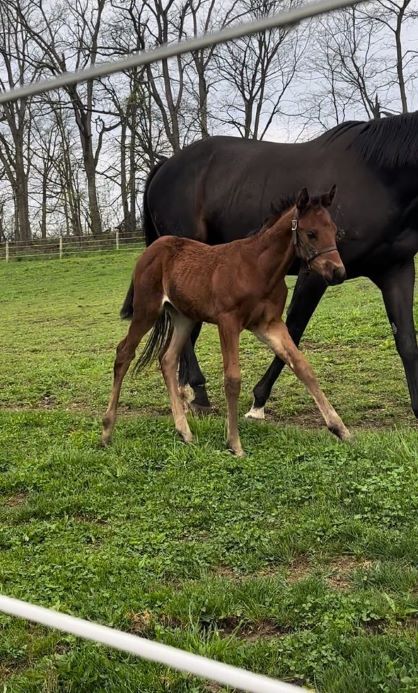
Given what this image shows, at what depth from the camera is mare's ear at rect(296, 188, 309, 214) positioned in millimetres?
4219

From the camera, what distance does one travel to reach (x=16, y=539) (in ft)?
10.7

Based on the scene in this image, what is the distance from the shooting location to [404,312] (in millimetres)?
5012

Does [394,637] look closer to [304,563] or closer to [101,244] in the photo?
[304,563]

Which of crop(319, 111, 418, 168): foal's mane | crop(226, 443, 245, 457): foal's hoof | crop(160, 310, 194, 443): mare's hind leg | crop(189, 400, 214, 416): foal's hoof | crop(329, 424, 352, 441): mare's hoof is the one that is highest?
crop(319, 111, 418, 168): foal's mane

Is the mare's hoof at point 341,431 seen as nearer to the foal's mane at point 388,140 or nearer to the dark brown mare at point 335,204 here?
the dark brown mare at point 335,204

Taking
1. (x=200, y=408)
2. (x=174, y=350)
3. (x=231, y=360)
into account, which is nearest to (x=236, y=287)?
(x=231, y=360)

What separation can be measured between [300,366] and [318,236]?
855 millimetres

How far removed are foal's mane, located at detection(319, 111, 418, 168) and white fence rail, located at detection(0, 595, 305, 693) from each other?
4.53 metres

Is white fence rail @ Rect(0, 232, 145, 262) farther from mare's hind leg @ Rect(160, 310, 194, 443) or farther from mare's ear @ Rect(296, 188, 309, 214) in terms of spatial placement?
mare's ear @ Rect(296, 188, 309, 214)

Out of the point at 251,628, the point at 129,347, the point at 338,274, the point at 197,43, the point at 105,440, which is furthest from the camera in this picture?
the point at 129,347

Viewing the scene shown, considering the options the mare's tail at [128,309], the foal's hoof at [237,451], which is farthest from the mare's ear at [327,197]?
the mare's tail at [128,309]

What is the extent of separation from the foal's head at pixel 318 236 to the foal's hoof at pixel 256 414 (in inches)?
58.3

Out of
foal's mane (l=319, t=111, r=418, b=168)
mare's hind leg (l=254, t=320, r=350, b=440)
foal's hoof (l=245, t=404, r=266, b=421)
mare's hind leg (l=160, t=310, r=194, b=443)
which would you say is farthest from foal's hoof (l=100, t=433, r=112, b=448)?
foal's mane (l=319, t=111, r=418, b=168)

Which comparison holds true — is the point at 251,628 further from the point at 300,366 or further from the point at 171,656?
the point at 300,366
